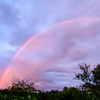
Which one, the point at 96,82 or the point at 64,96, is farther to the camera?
the point at 96,82

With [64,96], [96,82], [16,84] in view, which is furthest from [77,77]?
[64,96]

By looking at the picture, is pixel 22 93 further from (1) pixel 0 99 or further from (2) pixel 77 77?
(2) pixel 77 77

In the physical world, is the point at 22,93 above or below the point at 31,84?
below

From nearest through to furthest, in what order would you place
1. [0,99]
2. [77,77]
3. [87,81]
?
[0,99]
[87,81]
[77,77]

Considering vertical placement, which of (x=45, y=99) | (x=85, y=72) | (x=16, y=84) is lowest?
(x=45, y=99)

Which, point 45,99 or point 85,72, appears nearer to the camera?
point 45,99

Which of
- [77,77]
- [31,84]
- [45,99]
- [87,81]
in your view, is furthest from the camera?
[31,84]

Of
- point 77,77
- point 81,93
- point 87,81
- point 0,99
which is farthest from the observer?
point 77,77

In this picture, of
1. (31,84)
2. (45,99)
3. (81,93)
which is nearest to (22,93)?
(45,99)

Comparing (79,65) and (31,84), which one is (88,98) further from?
(31,84)

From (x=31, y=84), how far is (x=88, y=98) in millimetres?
26649

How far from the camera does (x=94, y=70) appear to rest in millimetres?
25453

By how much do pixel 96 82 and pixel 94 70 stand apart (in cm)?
266

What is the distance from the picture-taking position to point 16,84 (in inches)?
1255
